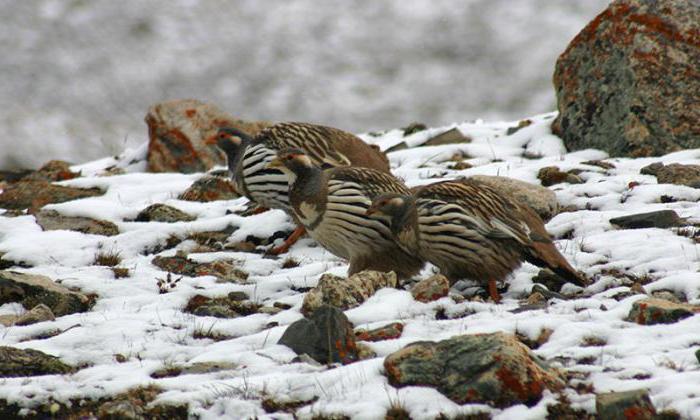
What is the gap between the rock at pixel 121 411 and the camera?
238 inches

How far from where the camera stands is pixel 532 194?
10641 mm

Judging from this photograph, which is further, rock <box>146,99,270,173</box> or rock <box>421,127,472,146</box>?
rock <box>146,99,270,173</box>

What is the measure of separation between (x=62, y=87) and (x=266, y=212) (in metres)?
19.5

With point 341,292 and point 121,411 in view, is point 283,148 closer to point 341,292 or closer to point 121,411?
point 341,292

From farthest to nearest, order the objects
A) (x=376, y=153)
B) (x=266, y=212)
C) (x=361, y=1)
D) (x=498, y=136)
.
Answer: (x=361, y=1)
(x=498, y=136)
(x=266, y=212)
(x=376, y=153)

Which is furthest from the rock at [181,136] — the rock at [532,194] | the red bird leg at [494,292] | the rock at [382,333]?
the rock at [382,333]

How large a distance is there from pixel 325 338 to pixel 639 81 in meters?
7.70

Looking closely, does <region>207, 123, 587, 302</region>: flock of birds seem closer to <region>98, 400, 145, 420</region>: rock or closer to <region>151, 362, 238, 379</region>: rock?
<region>151, 362, 238, 379</region>: rock

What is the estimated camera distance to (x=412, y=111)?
30.1m

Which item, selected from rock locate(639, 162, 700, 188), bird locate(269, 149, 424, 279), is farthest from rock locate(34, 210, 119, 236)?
rock locate(639, 162, 700, 188)

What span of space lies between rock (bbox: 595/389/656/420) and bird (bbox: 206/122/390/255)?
550 centimetres

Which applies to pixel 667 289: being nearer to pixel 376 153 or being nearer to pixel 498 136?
pixel 376 153

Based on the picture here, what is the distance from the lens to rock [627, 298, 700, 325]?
6855 mm

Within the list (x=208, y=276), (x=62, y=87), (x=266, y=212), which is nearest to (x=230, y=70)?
(x=62, y=87)
